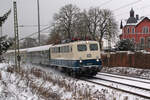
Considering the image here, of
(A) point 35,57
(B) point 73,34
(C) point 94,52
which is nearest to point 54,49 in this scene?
(C) point 94,52

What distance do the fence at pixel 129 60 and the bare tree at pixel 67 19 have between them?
25.1m

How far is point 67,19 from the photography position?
5534 centimetres

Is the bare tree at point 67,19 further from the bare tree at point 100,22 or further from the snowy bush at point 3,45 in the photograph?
the snowy bush at point 3,45

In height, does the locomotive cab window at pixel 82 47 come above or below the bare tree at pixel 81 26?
below

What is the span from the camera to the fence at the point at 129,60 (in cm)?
2147

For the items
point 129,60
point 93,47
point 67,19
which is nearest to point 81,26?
point 67,19

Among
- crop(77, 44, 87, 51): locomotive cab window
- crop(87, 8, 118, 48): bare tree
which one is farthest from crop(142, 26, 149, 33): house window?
crop(77, 44, 87, 51): locomotive cab window

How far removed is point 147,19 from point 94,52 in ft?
161

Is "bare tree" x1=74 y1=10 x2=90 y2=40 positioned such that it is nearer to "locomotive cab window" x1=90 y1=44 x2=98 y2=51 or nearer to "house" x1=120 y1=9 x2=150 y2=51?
"house" x1=120 y1=9 x2=150 y2=51

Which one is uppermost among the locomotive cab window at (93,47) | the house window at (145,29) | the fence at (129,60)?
the house window at (145,29)

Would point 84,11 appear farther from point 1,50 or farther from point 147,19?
point 1,50

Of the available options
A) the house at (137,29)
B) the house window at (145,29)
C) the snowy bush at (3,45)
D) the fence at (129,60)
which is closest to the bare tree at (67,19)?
the house at (137,29)

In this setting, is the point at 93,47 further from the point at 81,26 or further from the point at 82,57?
the point at 81,26

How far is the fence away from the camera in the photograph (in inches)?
845
